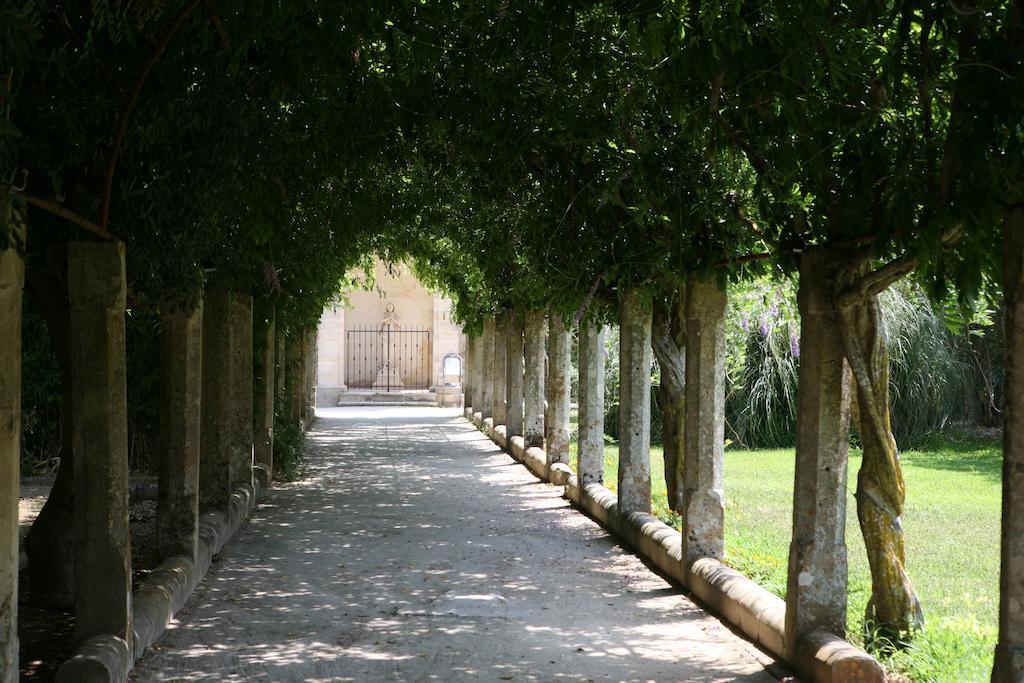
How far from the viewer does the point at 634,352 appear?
33.3 feet

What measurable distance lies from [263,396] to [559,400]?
353 centimetres

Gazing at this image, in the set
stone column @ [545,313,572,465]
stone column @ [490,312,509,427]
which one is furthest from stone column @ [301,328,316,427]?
stone column @ [545,313,572,465]

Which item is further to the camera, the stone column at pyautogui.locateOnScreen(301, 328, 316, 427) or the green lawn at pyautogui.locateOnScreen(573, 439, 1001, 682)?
the stone column at pyautogui.locateOnScreen(301, 328, 316, 427)

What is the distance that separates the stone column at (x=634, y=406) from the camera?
991cm

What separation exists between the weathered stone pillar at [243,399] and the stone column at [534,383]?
18.1 ft

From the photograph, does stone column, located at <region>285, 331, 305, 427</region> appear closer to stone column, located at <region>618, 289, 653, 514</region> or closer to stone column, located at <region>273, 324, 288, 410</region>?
stone column, located at <region>273, 324, 288, 410</region>

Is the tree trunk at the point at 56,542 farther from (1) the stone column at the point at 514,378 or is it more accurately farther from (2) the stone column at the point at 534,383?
(1) the stone column at the point at 514,378

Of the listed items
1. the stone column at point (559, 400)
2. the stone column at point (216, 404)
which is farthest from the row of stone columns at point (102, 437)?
the stone column at point (559, 400)

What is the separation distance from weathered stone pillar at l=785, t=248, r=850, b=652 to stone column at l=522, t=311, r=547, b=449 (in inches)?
402

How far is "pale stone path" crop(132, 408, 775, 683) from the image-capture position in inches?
229

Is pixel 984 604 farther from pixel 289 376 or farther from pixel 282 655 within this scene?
pixel 289 376

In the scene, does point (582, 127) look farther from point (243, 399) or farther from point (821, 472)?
point (243, 399)

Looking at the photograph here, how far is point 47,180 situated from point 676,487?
21.4 ft

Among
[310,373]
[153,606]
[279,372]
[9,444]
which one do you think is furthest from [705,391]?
[310,373]
